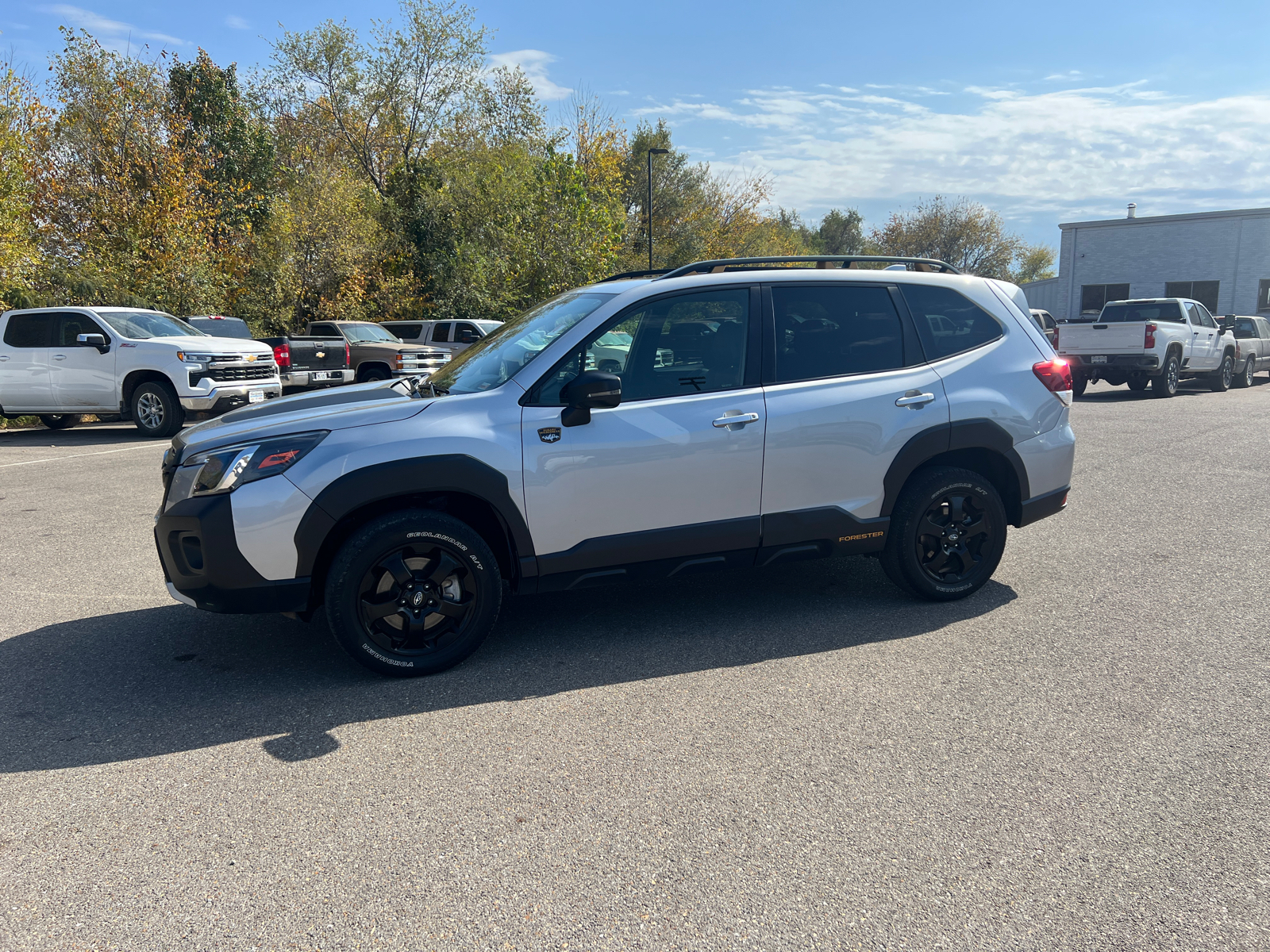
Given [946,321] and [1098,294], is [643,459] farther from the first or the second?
[1098,294]

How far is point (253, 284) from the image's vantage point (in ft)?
92.8

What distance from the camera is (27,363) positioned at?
14.1 m

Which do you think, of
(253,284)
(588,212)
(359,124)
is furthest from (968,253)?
(253,284)

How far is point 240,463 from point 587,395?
1.55 m

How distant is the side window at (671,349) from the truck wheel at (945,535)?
1.23 metres

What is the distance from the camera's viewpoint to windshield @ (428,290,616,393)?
4484mm

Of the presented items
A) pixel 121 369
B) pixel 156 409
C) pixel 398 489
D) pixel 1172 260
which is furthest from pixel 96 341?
pixel 1172 260

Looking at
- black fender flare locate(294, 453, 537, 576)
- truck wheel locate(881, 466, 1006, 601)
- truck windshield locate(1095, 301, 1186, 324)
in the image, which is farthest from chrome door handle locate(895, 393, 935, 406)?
truck windshield locate(1095, 301, 1186, 324)

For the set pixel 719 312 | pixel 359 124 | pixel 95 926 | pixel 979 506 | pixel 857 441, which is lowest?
pixel 95 926

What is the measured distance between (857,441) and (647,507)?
1.19 meters

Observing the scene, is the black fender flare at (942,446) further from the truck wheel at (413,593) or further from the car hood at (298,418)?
the car hood at (298,418)

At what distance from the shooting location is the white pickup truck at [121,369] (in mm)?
13484

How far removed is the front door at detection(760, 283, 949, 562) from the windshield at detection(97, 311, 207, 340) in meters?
12.5

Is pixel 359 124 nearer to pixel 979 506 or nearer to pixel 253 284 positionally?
pixel 253 284
